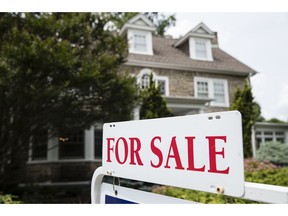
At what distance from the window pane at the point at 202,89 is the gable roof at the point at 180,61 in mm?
741

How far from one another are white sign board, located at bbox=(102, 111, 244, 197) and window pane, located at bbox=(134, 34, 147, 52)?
12290 millimetres

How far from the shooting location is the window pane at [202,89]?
13538 millimetres

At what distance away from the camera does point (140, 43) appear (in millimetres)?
13320

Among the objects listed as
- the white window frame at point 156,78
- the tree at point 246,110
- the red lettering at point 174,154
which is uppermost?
the white window frame at point 156,78

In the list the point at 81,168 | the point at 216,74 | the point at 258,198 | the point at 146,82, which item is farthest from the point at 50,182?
the point at 258,198

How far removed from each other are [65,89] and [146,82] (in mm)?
6448

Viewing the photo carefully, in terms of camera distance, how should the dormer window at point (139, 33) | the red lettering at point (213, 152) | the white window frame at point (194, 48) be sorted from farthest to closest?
the white window frame at point (194, 48), the dormer window at point (139, 33), the red lettering at point (213, 152)

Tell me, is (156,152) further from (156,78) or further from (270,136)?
(270,136)

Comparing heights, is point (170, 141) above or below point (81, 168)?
above

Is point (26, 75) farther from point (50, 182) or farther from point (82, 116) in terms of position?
point (50, 182)

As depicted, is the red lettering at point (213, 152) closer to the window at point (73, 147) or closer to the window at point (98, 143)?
the window at point (73, 147)

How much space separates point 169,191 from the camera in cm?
419

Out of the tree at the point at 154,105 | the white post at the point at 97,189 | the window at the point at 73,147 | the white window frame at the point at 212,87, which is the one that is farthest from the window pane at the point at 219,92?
the white post at the point at 97,189

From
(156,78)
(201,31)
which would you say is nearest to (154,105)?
(156,78)
